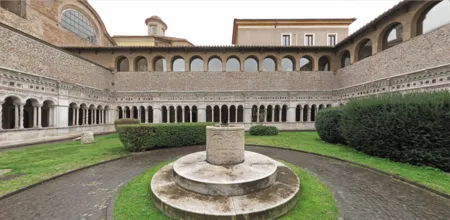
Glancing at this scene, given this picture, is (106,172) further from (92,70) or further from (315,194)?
(92,70)

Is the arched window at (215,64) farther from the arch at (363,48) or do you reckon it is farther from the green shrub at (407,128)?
the green shrub at (407,128)

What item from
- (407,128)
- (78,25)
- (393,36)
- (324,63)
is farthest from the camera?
(78,25)

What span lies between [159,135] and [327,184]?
8859 millimetres

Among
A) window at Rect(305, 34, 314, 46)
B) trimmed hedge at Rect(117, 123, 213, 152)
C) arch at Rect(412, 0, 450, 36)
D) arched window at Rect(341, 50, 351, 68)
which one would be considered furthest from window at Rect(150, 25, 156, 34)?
arch at Rect(412, 0, 450, 36)

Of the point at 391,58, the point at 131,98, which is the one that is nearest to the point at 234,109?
the point at 131,98

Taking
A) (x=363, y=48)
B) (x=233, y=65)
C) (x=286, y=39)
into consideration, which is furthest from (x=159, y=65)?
(x=363, y=48)

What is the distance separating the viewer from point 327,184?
525cm

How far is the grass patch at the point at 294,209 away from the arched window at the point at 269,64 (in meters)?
19.2

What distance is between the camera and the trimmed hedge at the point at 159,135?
9.19 meters

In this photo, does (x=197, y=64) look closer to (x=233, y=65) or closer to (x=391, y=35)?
(x=233, y=65)

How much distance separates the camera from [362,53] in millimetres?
20031

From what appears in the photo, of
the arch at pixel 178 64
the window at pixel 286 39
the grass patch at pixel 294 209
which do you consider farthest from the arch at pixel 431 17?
the arch at pixel 178 64

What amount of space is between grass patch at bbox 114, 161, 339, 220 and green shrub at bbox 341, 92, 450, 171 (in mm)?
5351

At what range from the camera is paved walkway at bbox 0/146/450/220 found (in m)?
3.71
